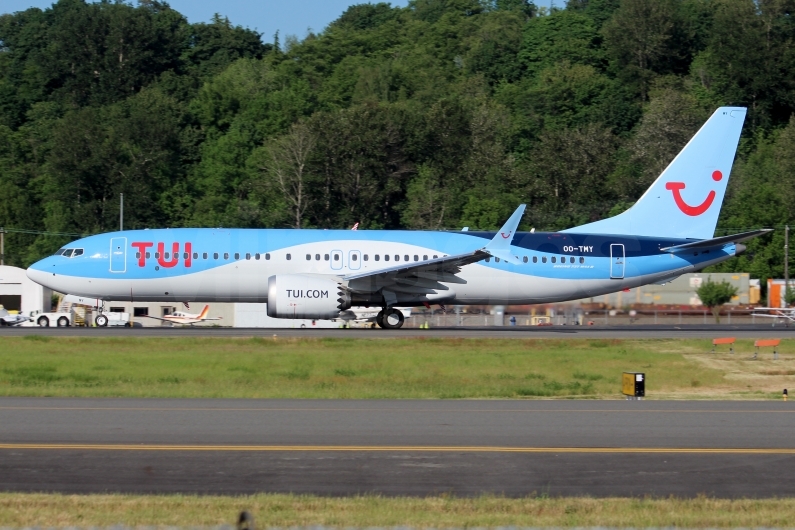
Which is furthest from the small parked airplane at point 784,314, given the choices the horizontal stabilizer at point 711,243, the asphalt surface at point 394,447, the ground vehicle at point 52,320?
the ground vehicle at point 52,320

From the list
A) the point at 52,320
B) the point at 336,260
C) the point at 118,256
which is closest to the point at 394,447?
the point at 336,260

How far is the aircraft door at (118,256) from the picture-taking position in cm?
3634

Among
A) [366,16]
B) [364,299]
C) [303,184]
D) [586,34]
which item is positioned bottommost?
[364,299]

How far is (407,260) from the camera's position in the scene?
37.7 m

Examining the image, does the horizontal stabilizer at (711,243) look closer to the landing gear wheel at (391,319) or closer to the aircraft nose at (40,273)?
the landing gear wheel at (391,319)

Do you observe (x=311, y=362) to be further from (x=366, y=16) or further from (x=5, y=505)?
(x=366, y=16)

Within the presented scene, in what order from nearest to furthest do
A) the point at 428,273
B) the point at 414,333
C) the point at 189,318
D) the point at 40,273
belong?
the point at 414,333 → the point at 428,273 → the point at 40,273 → the point at 189,318

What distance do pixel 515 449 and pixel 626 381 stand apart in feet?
26.5

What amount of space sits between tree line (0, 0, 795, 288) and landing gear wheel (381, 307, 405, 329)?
97.5 feet

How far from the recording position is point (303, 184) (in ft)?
239

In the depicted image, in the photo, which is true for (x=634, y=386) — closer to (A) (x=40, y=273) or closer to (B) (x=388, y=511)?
(B) (x=388, y=511)

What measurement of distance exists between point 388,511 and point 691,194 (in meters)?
31.1

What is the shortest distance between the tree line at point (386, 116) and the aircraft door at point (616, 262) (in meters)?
27.8

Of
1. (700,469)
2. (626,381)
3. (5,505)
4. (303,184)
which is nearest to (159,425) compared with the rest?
(5,505)
